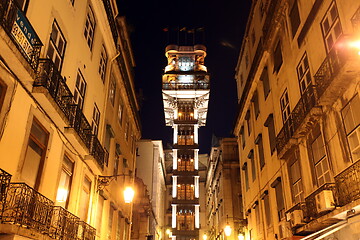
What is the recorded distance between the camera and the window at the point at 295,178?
50.2 ft

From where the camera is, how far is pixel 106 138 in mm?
19797

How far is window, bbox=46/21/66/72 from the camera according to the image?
11.7 m

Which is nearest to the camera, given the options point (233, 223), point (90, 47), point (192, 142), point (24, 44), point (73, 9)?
point (24, 44)

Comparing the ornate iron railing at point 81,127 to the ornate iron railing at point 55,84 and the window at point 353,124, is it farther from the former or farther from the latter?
the window at point 353,124

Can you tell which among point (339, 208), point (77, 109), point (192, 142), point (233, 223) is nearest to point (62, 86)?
point (77, 109)

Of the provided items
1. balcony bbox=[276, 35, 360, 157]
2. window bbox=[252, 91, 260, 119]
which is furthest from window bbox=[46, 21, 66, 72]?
window bbox=[252, 91, 260, 119]

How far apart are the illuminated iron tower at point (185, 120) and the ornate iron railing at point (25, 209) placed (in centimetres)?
5294

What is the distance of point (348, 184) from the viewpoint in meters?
10.1

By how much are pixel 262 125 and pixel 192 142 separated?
44341 mm

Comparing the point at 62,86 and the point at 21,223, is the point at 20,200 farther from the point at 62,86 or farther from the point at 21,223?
the point at 62,86

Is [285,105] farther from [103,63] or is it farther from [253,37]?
[253,37]

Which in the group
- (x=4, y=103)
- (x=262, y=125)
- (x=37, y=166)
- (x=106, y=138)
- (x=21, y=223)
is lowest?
(x=21, y=223)

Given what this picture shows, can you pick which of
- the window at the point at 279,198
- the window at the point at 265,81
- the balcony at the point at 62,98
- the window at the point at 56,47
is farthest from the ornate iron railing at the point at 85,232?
the window at the point at 265,81

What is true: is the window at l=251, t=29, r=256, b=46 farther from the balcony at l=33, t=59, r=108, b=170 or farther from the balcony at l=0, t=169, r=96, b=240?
the balcony at l=0, t=169, r=96, b=240
